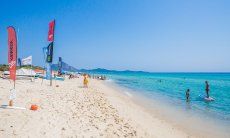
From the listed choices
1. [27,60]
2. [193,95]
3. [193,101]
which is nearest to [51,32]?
[27,60]

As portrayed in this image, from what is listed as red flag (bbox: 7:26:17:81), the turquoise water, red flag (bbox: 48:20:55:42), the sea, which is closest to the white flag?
red flag (bbox: 48:20:55:42)

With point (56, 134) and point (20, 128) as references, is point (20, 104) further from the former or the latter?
point (56, 134)

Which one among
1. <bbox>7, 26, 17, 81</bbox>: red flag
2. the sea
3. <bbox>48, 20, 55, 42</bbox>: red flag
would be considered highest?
<bbox>48, 20, 55, 42</bbox>: red flag

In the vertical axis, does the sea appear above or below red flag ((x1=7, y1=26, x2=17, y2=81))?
below

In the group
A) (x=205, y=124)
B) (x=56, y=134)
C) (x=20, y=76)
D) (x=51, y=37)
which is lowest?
(x=205, y=124)

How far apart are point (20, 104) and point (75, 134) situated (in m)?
4.93

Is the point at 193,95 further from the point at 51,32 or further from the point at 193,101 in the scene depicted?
the point at 51,32

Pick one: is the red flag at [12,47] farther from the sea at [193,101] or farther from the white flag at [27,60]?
the white flag at [27,60]

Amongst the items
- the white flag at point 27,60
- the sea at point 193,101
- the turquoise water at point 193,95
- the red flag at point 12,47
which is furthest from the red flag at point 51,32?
the turquoise water at point 193,95

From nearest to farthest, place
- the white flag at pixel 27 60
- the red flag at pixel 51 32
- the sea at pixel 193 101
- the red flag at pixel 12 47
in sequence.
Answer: the red flag at pixel 12 47
the sea at pixel 193 101
the red flag at pixel 51 32
the white flag at pixel 27 60

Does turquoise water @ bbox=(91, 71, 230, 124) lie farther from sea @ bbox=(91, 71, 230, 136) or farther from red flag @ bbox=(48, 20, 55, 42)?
red flag @ bbox=(48, 20, 55, 42)

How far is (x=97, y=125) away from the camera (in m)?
9.26

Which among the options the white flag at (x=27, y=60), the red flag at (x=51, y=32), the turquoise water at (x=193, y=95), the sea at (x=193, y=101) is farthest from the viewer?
the white flag at (x=27, y=60)

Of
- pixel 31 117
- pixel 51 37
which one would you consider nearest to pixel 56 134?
pixel 31 117
